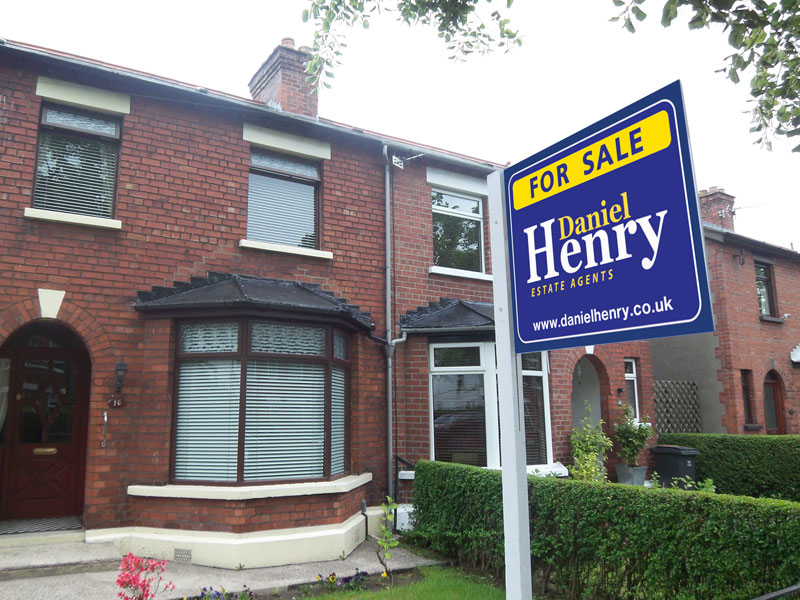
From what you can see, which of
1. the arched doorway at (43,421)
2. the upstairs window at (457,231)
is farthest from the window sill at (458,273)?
the arched doorway at (43,421)

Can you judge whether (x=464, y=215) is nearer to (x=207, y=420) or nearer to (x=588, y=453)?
(x=588, y=453)

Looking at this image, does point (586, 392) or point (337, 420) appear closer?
point (337, 420)

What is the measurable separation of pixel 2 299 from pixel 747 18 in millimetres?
7988

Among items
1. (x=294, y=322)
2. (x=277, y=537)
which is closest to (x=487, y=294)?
(x=294, y=322)

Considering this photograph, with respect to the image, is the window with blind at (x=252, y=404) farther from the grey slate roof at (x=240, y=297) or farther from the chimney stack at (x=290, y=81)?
the chimney stack at (x=290, y=81)

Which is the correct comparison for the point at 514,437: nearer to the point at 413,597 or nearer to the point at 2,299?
the point at 413,597

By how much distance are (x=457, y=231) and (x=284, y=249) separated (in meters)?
3.47

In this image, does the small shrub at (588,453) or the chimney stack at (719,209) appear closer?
the small shrub at (588,453)

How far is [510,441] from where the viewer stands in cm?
294

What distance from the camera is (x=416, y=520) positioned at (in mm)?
8289

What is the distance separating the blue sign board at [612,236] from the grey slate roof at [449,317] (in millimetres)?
6322

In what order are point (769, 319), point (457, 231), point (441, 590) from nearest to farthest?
point (441, 590)
point (457, 231)
point (769, 319)

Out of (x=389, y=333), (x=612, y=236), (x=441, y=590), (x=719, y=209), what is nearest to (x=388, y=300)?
(x=389, y=333)

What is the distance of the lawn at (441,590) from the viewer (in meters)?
5.91
